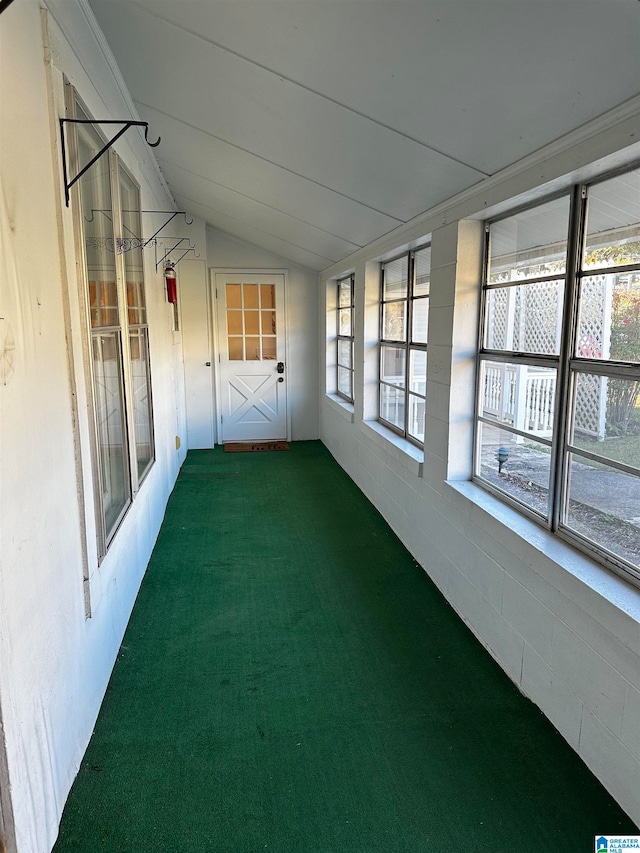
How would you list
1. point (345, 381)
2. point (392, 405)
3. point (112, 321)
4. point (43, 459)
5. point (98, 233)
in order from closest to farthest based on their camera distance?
point (43, 459), point (98, 233), point (112, 321), point (392, 405), point (345, 381)

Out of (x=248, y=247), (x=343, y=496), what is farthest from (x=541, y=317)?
(x=248, y=247)

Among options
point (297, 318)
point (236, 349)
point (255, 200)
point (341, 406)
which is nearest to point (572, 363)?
point (255, 200)

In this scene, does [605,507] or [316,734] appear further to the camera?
[316,734]

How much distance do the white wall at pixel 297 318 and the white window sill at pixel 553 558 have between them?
184 inches

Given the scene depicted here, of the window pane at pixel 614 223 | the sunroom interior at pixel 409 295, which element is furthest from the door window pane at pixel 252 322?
the window pane at pixel 614 223

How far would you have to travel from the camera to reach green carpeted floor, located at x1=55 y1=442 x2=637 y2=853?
1.75 m

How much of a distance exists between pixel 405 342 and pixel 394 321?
380 mm

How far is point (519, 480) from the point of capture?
2623 millimetres

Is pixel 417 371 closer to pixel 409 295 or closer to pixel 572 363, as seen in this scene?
pixel 409 295

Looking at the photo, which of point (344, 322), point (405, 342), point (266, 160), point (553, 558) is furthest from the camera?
point (344, 322)

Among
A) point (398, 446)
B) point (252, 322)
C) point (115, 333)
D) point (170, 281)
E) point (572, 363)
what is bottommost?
point (398, 446)

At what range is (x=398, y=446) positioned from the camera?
3977 mm

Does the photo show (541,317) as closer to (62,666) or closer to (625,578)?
(625,578)

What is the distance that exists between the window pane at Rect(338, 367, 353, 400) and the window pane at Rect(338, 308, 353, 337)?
409 mm
